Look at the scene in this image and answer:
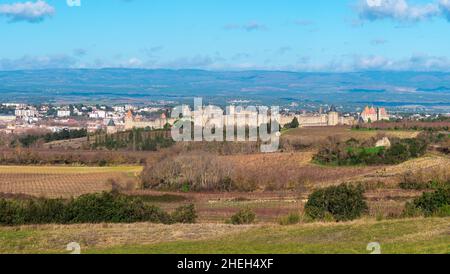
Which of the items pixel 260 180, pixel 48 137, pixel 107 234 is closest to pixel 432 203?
pixel 107 234

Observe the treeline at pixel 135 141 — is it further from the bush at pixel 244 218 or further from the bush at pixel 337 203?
the bush at pixel 337 203

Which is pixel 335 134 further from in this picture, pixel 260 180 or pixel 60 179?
pixel 60 179

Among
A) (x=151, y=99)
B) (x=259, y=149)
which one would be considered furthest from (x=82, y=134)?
(x=151, y=99)

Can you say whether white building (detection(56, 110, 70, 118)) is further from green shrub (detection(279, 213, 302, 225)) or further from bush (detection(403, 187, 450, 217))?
bush (detection(403, 187, 450, 217))

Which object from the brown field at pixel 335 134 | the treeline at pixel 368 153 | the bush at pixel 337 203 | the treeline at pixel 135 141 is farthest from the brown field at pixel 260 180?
the treeline at pixel 135 141

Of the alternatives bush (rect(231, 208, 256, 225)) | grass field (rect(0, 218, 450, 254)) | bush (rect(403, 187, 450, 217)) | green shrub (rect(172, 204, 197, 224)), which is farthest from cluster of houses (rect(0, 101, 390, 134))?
grass field (rect(0, 218, 450, 254))
